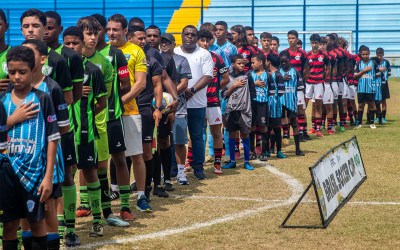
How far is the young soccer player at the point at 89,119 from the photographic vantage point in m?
7.72

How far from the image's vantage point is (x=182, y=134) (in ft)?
37.8

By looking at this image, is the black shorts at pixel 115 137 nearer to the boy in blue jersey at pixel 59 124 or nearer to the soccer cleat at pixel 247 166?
the boy in blue jersey at pixel 59 124

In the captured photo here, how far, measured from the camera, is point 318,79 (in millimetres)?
19359

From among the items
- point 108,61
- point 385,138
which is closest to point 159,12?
point 385,138

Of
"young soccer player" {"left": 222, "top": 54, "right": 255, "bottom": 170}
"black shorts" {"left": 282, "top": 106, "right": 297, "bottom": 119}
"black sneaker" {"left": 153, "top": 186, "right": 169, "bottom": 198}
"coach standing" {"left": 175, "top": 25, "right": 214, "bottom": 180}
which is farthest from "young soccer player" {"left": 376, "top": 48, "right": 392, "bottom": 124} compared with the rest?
"black sneaker" {"left": 153, "top": 186, "right": 169, "bottom": 198}

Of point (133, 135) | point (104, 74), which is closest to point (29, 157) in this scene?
point (104, 74)

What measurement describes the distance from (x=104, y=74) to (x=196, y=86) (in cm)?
378

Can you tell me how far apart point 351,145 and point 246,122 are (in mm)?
3266

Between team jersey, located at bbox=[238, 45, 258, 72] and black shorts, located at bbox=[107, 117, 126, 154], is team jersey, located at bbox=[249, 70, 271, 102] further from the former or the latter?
black shorts, located at bbox=[107, 117, 126, 154]

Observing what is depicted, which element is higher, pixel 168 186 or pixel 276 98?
pixel 276 98

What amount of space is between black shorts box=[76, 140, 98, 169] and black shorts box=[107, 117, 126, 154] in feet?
2.39

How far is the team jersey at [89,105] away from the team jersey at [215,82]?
485cm

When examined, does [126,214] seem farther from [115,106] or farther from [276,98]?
[276,98]

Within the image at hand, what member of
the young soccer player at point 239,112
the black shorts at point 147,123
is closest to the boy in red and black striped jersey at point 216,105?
the young soccer player at point 239,112
